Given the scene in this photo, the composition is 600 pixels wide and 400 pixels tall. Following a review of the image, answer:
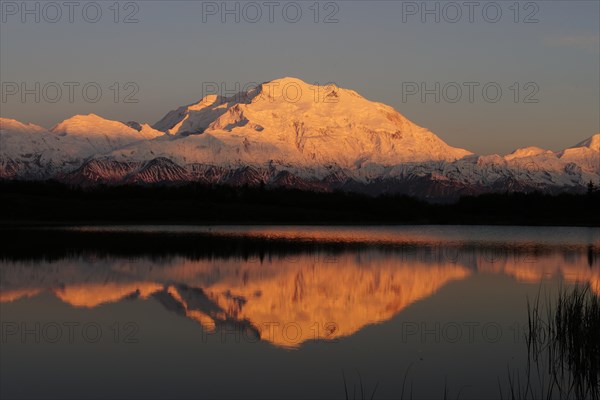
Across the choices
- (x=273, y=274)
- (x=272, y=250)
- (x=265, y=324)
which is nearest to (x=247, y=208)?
(x=272, y=250)

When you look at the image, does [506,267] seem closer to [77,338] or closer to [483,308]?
[483,308]

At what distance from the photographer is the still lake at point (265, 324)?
72.4 feet

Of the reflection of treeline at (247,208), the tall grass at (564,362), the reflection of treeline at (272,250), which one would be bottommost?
the tall grass at (564,362)

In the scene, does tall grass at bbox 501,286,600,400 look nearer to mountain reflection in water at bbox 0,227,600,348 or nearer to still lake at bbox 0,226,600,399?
still lake at bbox 0,226,600,399

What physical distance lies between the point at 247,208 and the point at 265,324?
14121 cm

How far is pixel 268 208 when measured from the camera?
6860 inches

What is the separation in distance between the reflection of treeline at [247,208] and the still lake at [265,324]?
89.0 metres

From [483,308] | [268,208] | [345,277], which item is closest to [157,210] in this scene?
[268,208]

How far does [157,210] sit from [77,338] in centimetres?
13191

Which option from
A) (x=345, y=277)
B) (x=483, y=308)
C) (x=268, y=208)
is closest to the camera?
(x=483, y=308)

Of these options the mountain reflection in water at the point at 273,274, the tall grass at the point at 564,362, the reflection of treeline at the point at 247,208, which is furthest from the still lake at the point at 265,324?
the reflection of treeline at the point at 247,208

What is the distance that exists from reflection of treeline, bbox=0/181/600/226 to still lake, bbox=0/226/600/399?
292 ft

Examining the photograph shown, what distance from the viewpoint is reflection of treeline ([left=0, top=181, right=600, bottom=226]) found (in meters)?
149

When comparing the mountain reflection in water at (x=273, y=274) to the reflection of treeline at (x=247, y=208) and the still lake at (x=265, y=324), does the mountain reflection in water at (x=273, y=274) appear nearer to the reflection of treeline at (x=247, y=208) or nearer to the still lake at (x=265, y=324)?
the still lake at (x=265, y=324)
